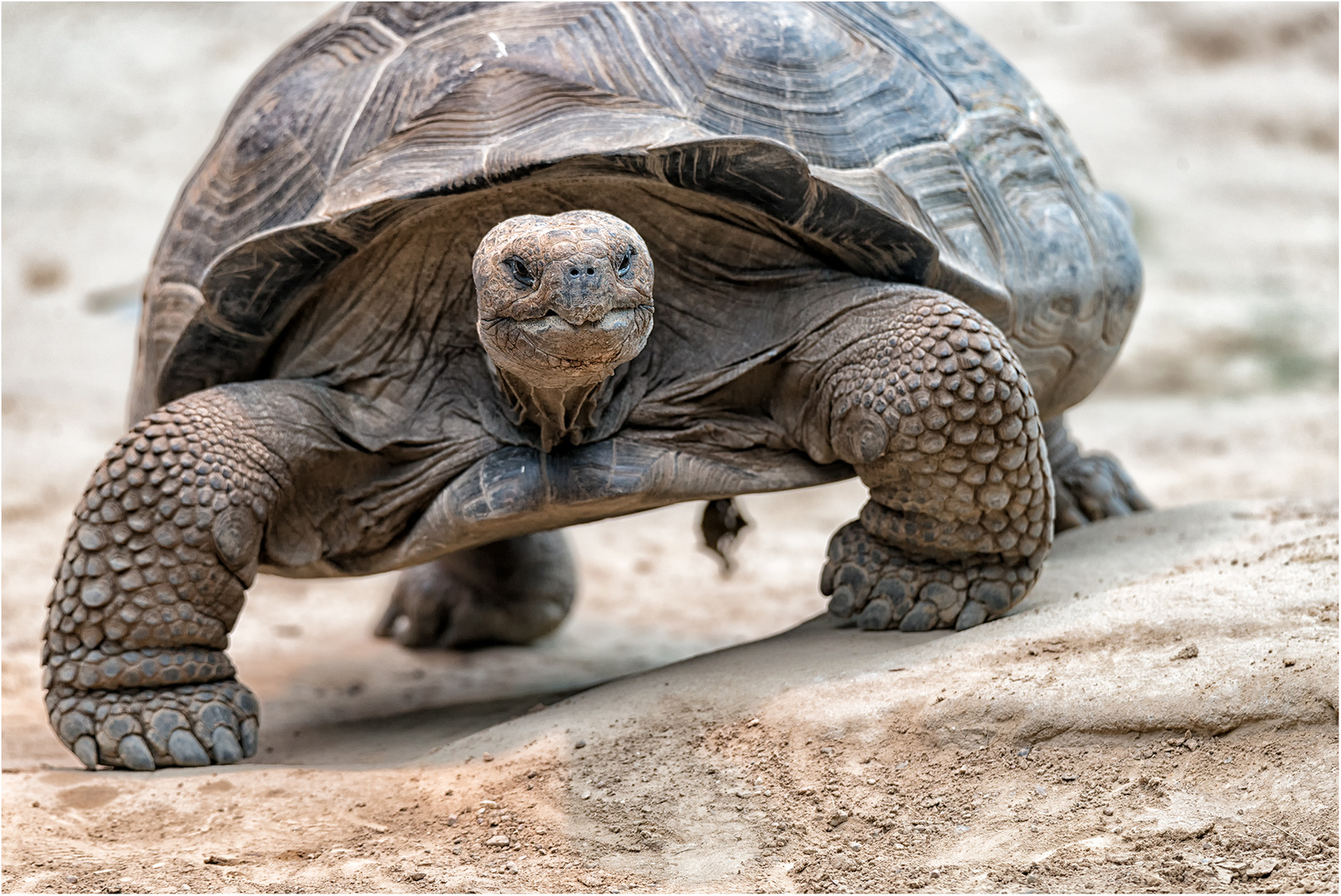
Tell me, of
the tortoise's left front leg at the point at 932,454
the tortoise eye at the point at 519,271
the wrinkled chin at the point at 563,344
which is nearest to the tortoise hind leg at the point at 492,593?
the tortoise's left front leg at the point at 932,454

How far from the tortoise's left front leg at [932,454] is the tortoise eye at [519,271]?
898 millimetres

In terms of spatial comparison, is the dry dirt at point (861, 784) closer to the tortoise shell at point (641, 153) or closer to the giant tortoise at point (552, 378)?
the giant tortoise at point (552, 378)

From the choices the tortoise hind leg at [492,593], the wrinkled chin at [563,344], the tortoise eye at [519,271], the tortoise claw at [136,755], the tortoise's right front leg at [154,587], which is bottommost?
the tortoise hind leg at [492,593]

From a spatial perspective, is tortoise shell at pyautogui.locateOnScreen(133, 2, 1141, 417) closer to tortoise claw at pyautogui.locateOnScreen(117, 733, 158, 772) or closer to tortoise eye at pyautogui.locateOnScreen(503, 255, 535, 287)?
tortoise eye at pyautogui.locateOnScreen(503, 255, 535, 287)

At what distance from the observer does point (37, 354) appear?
8.57 meters

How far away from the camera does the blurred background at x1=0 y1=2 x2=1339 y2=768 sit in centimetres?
530

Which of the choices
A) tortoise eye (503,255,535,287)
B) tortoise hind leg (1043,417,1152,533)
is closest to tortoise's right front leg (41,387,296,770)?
tortoise eye (503,255,535,287)

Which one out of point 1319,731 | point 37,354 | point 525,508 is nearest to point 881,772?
point 1319,731

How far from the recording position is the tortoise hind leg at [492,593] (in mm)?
5488

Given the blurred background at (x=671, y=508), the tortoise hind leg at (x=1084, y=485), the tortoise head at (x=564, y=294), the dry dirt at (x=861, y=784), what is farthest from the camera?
the blurred background at (x=671, y=508)

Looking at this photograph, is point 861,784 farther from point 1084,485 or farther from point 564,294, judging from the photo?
point 1084,485

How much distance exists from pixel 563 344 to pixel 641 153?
0.62m

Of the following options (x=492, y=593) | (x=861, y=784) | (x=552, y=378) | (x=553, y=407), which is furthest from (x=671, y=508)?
(x=861, y=784)

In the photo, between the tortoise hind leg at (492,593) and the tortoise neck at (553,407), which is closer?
the tortoise neck at (553,407)
